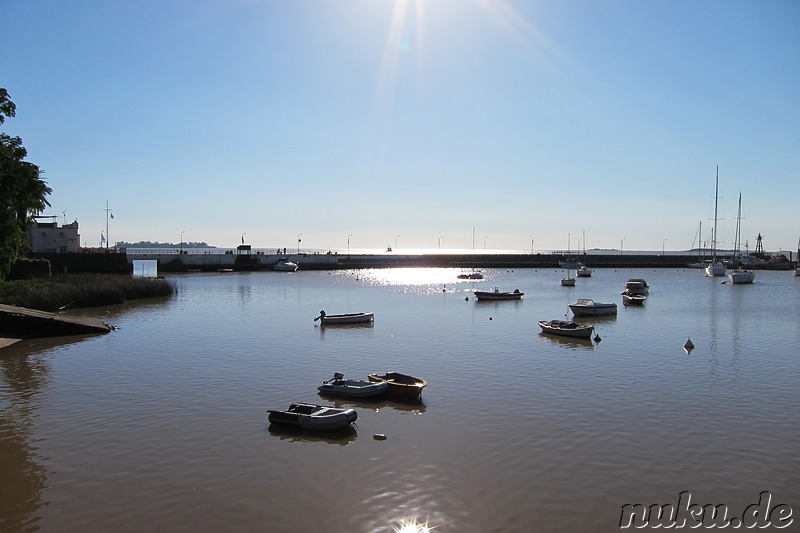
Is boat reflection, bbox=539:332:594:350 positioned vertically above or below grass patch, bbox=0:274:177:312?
below

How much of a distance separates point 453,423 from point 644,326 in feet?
105

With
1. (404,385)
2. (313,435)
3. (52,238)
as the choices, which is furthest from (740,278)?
(52,238)

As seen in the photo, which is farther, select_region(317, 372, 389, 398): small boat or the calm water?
select_region(317, 372, 389, 398): small boat

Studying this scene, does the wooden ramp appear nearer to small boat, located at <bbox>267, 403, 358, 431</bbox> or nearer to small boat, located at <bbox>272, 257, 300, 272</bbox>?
small boat, located at <bbox>267, 403, 358, 431</bbox>

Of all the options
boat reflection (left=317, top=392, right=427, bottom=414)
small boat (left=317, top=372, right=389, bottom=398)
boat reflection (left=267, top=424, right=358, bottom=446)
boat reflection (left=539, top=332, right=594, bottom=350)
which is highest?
small boat (left=317, top=372, right=389, bottom=398)

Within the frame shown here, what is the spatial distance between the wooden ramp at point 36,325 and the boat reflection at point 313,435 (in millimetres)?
25106

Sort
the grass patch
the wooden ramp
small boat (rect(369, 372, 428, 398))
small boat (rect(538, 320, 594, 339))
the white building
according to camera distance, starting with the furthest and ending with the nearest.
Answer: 1. the white building
2. the grass patch
3. small boat (rect(538, 320, 594, 339))
4. the wooden ramp
5. small boat (rect(369, 372, 428, 398))

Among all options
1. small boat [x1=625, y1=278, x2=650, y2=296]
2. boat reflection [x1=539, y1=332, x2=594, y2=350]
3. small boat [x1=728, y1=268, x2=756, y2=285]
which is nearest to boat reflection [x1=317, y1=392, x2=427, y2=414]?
boat reflection [x1=539, y1=332, x2=594, y2=350]

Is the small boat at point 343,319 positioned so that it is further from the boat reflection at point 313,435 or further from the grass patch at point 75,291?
the boat reflection at point 313,435

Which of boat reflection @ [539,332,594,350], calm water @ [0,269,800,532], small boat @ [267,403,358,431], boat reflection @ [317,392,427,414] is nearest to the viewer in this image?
calm water @ [0,269,800,532]

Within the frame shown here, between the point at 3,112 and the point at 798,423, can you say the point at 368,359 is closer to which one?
the point at 798,423

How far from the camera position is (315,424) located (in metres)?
18.1

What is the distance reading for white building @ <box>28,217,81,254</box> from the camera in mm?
84125

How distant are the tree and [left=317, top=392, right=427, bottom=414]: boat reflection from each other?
28834 mm
